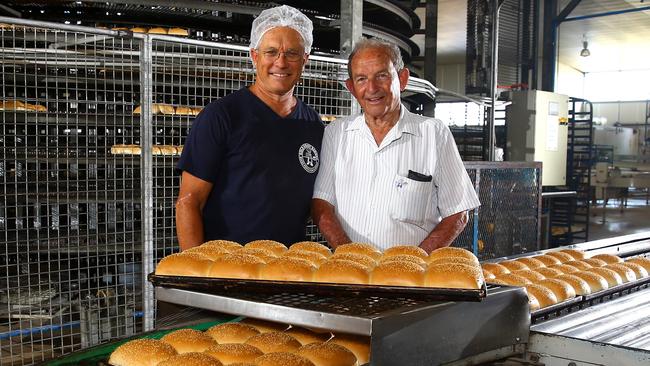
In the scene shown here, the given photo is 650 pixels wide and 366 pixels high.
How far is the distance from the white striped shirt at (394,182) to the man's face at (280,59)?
338mm

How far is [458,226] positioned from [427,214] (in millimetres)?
132

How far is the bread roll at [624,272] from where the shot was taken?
87.0 inches

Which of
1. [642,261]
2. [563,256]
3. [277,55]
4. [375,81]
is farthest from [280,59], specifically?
[642,261]

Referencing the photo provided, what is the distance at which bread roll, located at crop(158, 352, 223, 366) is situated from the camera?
125cm

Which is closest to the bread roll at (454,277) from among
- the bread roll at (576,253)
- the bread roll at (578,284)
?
the bread roll at (578,284)

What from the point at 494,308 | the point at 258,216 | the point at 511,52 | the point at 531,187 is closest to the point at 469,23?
the point at 511,52

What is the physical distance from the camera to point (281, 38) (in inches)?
85.4

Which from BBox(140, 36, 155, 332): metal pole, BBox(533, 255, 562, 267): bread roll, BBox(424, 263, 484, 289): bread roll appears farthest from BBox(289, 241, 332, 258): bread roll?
BBox(140, 36, 155, 332): metal pole

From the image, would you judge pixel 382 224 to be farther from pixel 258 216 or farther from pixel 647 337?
pixel 647 337

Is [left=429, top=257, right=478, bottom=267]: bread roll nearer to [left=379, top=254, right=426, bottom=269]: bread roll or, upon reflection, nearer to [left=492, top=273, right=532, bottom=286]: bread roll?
[left=379, top=254, right=426, bottom=269]: bread roll

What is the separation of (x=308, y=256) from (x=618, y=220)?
48.3ft

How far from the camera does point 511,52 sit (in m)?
9.01

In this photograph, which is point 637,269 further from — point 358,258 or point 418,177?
point 358,258

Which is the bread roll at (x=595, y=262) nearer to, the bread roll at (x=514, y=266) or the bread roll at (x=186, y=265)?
the bread roll at (x=514, y=266)
